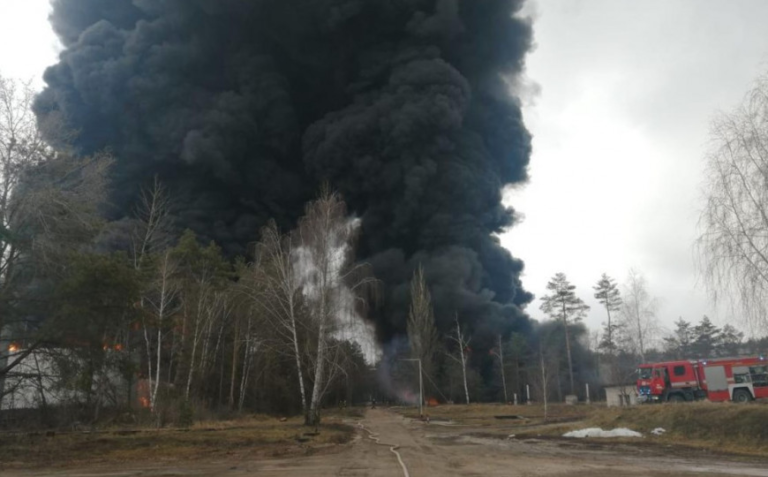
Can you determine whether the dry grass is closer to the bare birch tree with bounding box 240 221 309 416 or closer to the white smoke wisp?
the white smoke wisp

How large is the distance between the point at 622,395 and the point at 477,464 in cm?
2378

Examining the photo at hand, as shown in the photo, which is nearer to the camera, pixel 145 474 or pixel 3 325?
pixel 145 474

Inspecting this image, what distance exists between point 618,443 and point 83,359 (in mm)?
14021

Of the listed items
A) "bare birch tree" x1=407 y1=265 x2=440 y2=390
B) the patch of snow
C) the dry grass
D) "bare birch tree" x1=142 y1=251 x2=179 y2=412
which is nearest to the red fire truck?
the dry grass

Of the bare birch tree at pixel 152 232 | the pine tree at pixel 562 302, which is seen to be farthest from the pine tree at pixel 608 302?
the bare birch tree at pixel 152 232

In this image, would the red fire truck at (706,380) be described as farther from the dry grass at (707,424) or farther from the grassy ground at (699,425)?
the dry grass at (707,424)

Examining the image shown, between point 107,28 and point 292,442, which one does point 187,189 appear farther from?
point 292,442

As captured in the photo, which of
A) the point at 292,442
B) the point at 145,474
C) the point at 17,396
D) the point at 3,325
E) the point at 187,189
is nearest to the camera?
the point at 145,474

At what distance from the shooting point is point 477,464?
34.9ft

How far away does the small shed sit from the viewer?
30516 mm

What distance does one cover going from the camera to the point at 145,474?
966 centimetres

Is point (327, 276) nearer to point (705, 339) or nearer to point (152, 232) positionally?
point (152, 232)

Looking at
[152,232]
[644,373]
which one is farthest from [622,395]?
[152,232]

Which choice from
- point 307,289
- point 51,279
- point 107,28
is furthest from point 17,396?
point 107,28
